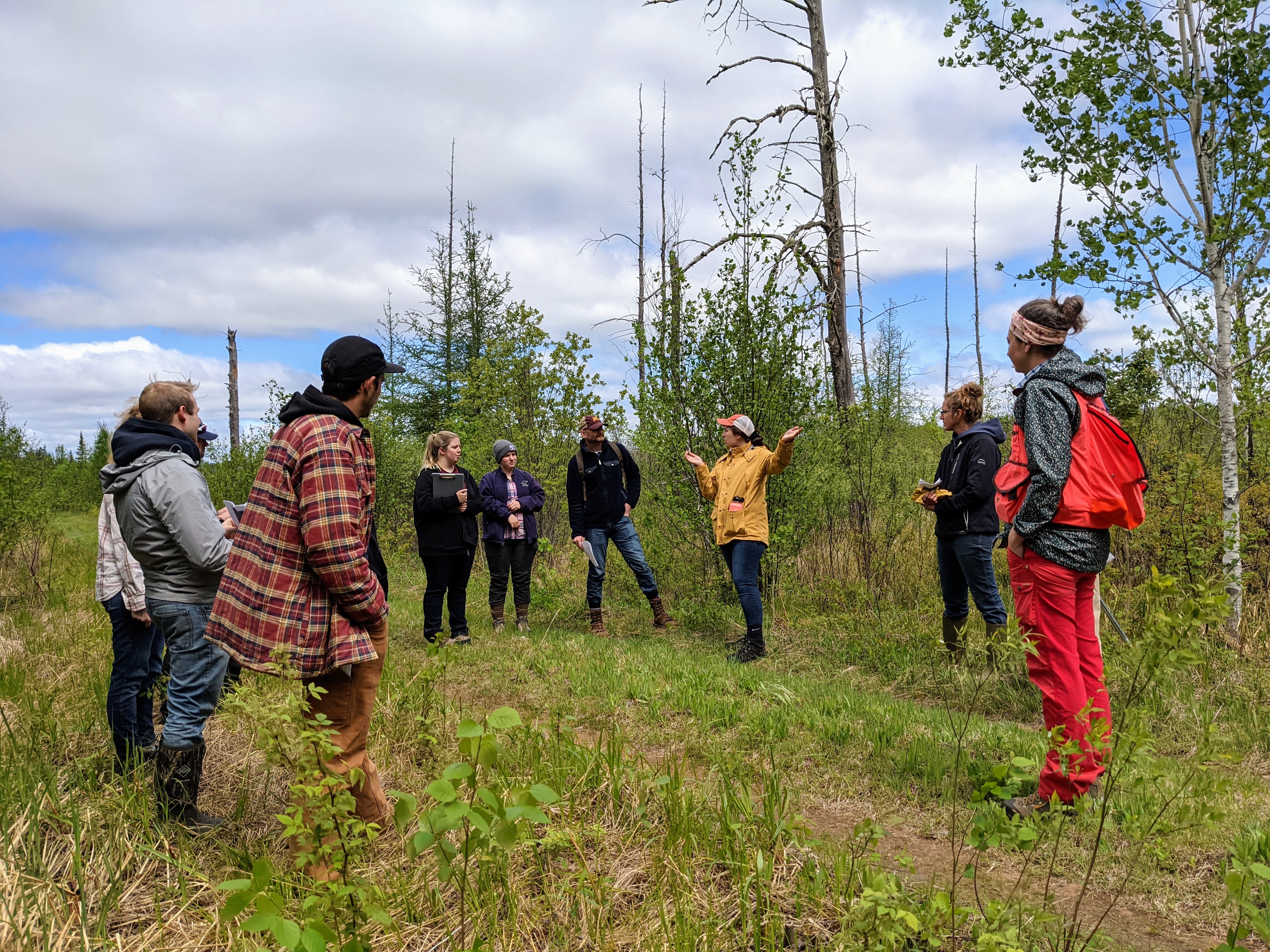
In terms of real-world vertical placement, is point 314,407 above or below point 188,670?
above

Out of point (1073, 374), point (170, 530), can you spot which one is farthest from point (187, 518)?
point (1073, 374)

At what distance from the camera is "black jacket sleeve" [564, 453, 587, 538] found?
26.1 feet

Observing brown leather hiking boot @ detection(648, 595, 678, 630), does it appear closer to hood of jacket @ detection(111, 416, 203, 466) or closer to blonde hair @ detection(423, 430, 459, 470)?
blonde hair @ detection(423, 430, 459, 470)

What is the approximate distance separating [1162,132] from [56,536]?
15990 millimetres

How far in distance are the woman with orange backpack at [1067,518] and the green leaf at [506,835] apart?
248 centimetres

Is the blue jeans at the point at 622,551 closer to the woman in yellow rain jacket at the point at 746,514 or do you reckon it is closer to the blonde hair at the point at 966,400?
the woman in yellow rain jacket at the point at 746,514

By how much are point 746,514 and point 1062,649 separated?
3.39 metres

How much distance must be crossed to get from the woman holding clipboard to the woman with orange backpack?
507cm

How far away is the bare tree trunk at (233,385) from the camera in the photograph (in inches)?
1043

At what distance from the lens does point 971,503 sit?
5387 mm

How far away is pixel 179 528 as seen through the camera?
126 inches

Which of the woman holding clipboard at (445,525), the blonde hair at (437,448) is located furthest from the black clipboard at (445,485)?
the blonde hair at (437,448)

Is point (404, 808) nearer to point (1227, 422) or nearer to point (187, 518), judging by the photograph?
point (187, 518)

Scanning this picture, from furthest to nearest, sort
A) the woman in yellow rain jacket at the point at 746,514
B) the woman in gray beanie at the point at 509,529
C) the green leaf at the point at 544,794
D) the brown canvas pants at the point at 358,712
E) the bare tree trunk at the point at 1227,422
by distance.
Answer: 1. the woman in gray beanie at the point at 509,529
2. the woman in yellow rain jacket at the point at 746,514
3. the bare tree trunk at the point at 1227,422
4. the brown canvas pants at the point at 358,712
5. the green leaf at the point at 544,794
